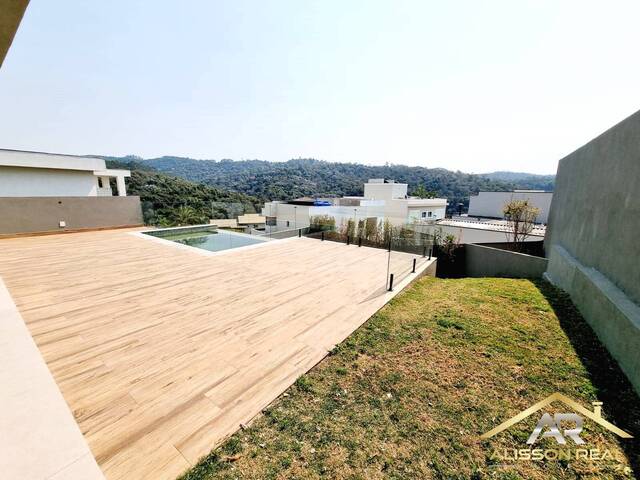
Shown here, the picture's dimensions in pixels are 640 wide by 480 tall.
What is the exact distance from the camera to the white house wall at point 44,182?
443 inches

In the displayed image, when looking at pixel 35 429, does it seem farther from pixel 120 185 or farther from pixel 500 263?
pixel 120 185

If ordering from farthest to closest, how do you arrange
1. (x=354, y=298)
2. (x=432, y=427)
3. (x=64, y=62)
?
1. (x=64, y=62)
2. (x=354, y=298)
3. (x=432, y=427)

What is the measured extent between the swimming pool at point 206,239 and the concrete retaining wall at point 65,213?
2459mm

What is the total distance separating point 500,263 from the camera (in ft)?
23.1

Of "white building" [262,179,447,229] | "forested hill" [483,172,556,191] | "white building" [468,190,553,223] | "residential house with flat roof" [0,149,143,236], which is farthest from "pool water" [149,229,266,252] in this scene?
"forested hill" [483,172,556,191]

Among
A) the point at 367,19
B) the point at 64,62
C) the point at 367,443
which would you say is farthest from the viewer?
the point at 64,62

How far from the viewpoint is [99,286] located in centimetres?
463

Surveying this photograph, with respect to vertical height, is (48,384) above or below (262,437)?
above

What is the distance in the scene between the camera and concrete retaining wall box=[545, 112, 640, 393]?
2.66m

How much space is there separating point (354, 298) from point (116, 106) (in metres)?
13.9

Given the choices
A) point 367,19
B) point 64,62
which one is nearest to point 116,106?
point 64,62

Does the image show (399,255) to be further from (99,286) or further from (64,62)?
(64,62)

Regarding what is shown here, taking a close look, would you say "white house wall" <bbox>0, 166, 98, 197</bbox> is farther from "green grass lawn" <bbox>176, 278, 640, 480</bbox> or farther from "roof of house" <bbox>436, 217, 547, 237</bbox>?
"roof of house" <bbox>436, 217, 547, 237</bbox>

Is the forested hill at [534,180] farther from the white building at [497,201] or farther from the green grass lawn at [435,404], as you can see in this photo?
the green grass lawn at [435,404]
